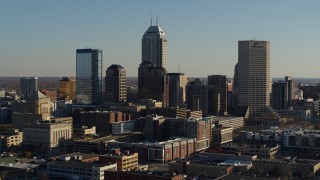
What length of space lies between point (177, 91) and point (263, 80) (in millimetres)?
17187

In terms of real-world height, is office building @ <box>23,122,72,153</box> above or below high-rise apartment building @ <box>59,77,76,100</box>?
below

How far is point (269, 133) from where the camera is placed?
7338cm

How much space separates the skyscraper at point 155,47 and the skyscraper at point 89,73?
23.1m

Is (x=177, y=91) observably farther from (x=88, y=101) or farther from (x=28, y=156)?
(x=28, y=156)

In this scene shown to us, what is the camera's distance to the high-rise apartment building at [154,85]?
356 ft

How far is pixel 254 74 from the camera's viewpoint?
110 m

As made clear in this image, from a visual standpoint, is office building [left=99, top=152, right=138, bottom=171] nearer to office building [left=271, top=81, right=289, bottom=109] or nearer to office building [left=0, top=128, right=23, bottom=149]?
office building [left=0, top=128, right=23, bottom=149]

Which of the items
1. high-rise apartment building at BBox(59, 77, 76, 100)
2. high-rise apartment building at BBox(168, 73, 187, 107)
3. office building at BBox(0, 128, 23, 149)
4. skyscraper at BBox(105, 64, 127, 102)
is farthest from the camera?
high-rise apartment building at BBox(59, 77, 76, 100)

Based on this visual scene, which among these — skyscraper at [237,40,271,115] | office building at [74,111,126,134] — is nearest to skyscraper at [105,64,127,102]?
office building at [74,111,126,134]

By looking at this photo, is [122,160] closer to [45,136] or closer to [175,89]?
[45,136]

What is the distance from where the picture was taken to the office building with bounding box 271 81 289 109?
11716 centimetres

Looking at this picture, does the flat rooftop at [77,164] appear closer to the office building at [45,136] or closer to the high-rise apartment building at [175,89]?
the office building at [45,136]

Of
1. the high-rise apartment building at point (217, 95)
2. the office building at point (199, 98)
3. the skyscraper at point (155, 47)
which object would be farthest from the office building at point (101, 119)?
the skyscraper at point (155, 47)

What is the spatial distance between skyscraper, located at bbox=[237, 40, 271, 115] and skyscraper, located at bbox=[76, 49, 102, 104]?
2850 cm
